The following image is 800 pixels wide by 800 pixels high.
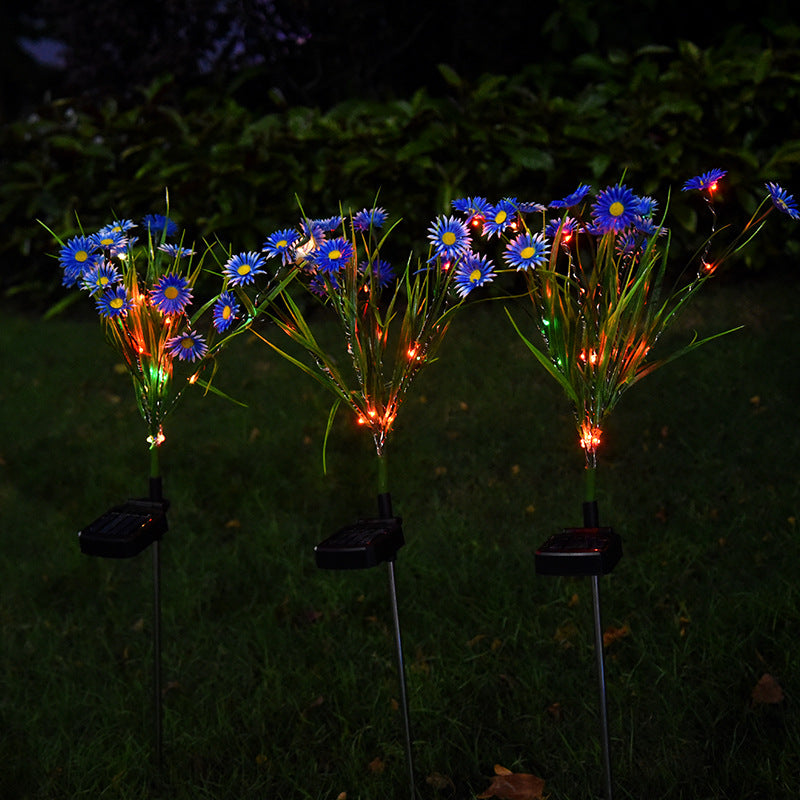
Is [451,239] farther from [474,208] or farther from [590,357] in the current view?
[590,357]

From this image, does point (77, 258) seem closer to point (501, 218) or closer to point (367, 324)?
point (367, 324)

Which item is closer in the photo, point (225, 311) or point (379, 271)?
point (225, 311)

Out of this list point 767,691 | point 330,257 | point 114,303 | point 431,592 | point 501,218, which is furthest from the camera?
point 431,592

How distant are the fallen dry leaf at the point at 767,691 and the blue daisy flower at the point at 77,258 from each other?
2377mm

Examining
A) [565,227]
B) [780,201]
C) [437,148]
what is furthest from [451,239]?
[437,148]

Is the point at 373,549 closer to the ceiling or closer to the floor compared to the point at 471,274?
closer to the floor

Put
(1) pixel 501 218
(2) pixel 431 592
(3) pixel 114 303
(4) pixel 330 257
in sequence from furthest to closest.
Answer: (2) pixel 431 592, (3) pixel 114 303, (4) pixel 330 257, (1) pixel 501 218

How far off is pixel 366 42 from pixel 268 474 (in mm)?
4661

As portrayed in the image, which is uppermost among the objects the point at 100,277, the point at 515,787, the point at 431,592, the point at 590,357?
the point at 100,277

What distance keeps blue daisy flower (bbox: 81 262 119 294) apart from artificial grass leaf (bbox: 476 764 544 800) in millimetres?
1796

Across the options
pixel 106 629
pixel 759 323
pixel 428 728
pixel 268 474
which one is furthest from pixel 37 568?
pixel 759 323

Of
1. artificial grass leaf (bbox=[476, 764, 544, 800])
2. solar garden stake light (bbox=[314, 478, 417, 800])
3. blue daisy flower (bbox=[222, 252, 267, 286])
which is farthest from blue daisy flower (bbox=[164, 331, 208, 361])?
artificial grass leaf (bbox=[476, 764, 544, 800])

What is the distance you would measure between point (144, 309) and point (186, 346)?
0.16 metres

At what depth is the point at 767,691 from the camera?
290 cm
